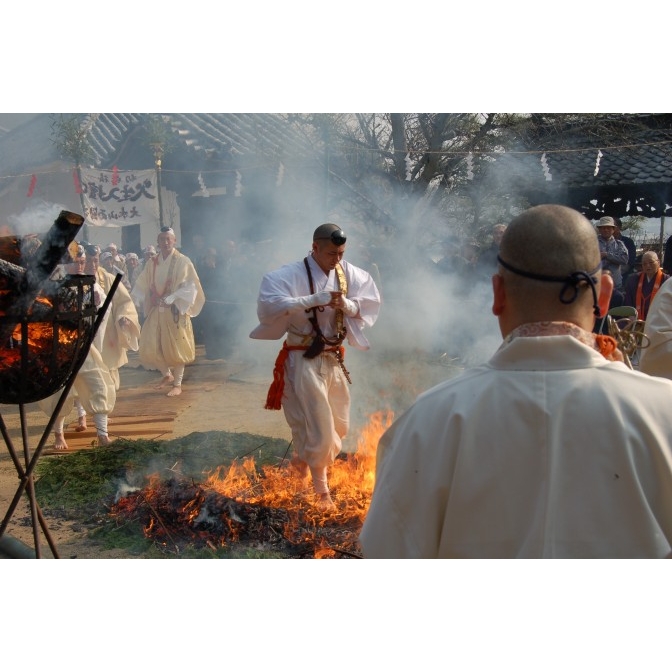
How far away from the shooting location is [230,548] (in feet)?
15.0

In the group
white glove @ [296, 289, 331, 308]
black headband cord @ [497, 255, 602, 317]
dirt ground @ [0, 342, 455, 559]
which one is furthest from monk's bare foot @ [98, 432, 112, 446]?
black headband cord @ [497, 255, 602, 317]

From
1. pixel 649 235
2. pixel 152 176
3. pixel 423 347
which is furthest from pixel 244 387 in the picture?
pixel 649 235

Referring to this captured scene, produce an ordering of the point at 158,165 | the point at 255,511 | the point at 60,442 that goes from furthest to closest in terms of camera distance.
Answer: the point at 158,165, the point at 60,442, the point at 255,511

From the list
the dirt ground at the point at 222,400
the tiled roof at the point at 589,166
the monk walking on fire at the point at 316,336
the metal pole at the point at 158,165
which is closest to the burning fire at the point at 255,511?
the monk walking on fire at the point at 316,336

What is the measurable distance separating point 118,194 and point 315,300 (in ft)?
27.0

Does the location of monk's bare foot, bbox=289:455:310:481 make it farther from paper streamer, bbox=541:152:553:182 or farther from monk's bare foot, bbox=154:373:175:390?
paper streamer, bbox=541:152:553:182

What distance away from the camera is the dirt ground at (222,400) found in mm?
6432

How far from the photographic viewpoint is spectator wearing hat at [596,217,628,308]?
29.0 feet

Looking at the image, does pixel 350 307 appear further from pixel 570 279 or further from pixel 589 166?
pixel 589 166

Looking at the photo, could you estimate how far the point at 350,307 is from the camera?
18.0ft

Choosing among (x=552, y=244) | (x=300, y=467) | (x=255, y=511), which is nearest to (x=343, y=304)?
(x=300, y=467)

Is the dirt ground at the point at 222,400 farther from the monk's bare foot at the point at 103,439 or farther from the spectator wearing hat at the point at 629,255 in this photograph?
the spectator wearing hat at the point at 629,255

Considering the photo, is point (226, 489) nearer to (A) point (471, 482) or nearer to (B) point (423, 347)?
(A) point (471, 482)

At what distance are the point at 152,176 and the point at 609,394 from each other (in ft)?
38.1
